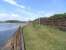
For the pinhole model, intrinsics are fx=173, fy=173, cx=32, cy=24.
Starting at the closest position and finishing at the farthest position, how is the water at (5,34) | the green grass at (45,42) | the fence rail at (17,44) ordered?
the fence rail at (17,44)
the green grass at (45,42)
the water at (5,34)

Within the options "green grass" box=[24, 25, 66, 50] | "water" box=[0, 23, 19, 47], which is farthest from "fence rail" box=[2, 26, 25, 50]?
"water" box=[0, 23, 19, 47]

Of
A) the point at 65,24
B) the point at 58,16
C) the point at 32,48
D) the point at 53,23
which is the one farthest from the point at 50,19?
the point at 32,48

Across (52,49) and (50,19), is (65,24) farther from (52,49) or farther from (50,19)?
(52,49)

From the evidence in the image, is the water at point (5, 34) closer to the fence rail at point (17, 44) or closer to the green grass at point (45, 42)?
the fence rail at point (17, 44)

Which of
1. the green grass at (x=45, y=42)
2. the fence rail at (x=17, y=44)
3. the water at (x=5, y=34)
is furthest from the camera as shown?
the water at (x=5, y=34)

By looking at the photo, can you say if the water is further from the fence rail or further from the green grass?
the green grass

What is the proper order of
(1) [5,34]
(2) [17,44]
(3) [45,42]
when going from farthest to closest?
(1) [5,34] → (3) [45,42] → (2) [17,44]

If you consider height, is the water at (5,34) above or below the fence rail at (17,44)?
below

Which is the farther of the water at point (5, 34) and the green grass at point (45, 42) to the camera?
the water at point (5, 34)

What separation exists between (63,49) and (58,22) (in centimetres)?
1368

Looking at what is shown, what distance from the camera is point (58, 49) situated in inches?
334

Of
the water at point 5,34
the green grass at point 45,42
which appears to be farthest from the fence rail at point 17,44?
the water at point 5,34

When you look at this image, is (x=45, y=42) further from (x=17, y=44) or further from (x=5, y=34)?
(x=5, y=34)

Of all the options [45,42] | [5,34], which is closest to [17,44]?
[45,42]
